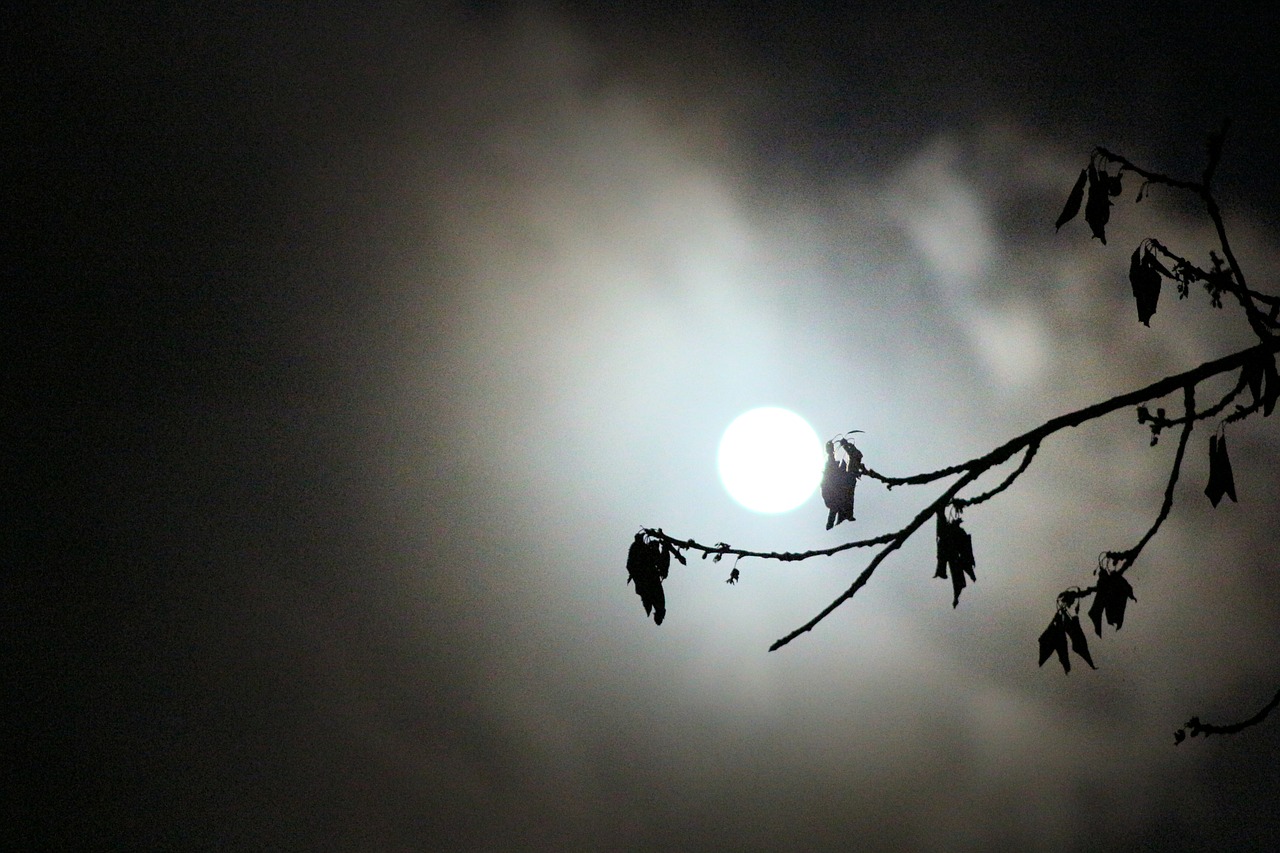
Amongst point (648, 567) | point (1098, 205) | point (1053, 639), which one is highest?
point (1098, 205)

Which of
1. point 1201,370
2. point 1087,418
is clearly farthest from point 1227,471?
point 1087,418

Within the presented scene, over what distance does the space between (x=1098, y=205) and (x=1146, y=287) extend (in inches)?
16.9

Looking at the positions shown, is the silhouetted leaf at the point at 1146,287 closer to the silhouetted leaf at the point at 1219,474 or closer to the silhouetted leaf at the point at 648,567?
the silhouetted leaf at the point at 1219,474

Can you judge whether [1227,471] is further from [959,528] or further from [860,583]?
[860,583]

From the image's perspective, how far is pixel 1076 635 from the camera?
3.43 metres

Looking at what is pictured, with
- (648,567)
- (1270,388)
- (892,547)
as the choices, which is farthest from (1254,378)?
(648,567)

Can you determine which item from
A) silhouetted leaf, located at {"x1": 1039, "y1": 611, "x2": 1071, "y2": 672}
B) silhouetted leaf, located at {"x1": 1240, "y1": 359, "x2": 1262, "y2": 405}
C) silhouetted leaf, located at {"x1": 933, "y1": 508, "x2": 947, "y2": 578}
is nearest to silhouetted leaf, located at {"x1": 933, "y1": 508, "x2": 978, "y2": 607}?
silhouetted leaf, located at {"x1": 933, "y1": 508, "x2": 947, "y2": 578}

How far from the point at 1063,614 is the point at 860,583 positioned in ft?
4.64

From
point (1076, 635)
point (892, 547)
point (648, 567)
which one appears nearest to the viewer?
point (892, 547)

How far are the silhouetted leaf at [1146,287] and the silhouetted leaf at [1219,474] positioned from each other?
745 millimetres

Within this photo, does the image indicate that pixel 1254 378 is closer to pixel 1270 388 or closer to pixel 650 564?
pixel 1270 388

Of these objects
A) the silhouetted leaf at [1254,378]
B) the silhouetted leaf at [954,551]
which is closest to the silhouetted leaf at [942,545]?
the silhouetted leaf at [954,551]

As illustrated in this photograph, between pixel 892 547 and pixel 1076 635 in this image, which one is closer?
pixel 892 547

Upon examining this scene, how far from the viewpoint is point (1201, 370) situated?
297 cm
